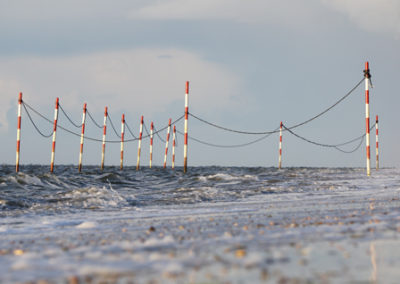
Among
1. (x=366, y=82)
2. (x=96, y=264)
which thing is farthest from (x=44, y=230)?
(x=366, y=82)

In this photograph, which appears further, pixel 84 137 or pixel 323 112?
pixel 84 137

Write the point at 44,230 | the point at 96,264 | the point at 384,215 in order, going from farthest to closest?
the point at 44,230
the point at 384,215
the point at 96,264

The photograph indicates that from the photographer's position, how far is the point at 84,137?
28766mm

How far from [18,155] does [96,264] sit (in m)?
21.4

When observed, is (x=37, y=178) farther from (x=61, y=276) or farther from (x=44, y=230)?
(x=61, y=276)

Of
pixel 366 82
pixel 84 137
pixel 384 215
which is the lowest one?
pixel 384 215

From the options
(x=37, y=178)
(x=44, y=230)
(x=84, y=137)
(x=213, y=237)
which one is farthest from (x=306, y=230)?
(x=84, y=137)

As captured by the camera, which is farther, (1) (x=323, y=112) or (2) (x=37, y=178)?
(1) (x=323, y=112)

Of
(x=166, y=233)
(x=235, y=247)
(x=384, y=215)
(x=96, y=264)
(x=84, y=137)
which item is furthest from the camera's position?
(x=84, y=137)

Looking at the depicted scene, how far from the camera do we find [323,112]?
2162cm

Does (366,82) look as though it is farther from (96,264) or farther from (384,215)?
(96,264)

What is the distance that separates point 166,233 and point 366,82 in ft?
52.5

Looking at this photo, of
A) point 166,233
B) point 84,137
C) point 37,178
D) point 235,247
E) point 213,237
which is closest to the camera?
point 235,247

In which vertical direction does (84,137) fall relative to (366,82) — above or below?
below
